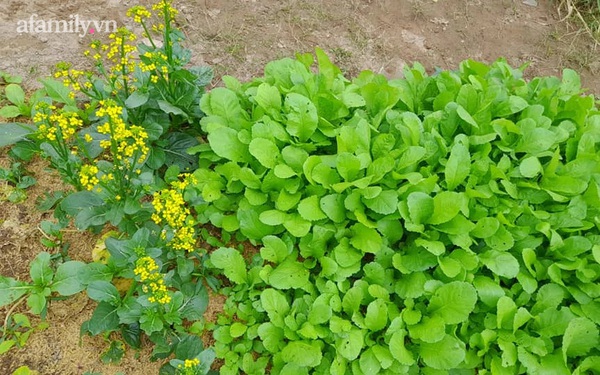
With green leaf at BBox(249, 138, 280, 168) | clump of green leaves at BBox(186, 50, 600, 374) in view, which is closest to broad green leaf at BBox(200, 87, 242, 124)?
clump of green leaves at BBox(186, 50, 600, 374)

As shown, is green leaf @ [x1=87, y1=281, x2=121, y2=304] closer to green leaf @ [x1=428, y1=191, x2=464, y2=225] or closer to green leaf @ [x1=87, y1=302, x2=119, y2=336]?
green leaf @ [x1=87, y1=302, x2=119, y2=336]

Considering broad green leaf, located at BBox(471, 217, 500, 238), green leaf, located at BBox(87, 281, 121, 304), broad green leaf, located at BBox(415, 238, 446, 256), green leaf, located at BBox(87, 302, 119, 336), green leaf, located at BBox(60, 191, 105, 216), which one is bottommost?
green leaf, located at BBox(87, 302, 119, 336)

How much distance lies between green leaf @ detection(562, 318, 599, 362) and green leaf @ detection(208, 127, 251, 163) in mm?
1808

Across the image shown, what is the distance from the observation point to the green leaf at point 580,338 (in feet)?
7.78

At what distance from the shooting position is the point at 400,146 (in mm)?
2861

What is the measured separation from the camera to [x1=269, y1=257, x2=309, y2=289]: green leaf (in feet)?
8.23

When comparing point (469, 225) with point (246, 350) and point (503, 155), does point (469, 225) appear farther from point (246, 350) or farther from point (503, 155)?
point (246, 350)

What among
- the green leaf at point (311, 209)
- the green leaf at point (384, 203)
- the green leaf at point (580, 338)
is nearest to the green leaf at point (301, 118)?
the green leaf at point (311, 209)

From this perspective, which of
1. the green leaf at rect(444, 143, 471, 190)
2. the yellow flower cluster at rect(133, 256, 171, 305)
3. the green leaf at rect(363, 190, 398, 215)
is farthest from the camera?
the green leaf at rect(444, 143, 471, 190)

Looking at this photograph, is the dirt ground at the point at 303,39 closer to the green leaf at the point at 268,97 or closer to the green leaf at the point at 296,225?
the green leaf at the point at 268,97

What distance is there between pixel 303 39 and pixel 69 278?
263 centimetres

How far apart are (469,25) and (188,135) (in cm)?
290

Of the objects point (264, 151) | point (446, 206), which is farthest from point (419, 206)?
point (264, 151)

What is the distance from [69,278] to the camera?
241cm
